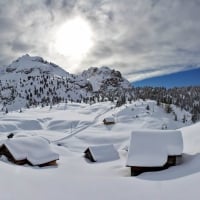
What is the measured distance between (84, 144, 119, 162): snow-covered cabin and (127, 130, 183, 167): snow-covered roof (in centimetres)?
1241

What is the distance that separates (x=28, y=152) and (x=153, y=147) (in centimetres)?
1616

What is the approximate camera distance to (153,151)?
30281 millimetres

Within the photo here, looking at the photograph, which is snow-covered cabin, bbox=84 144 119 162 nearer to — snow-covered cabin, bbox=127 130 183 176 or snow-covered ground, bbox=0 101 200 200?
snow-covered ground, bbox=0 101 200 200

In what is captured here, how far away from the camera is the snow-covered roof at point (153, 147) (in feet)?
95.9

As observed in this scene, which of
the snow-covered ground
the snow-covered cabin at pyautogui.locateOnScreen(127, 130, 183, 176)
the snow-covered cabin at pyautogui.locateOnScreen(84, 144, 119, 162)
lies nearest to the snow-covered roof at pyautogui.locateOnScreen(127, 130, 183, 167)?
the snow-covered cabin at pyautogui.locateOnScreen(127, 130, 183, 176)

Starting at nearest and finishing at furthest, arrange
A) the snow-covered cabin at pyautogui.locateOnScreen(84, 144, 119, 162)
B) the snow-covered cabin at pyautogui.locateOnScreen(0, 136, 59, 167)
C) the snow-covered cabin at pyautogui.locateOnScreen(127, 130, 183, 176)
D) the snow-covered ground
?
1. the snow-covered ground
2. the snow-covered cabin at pyautogui.locateOnScreen(127, 130, 183, 176)
3. the snow-covered cabin at pyautogui.locateOnScreen(0, 136, 59, 167)
4. the snow-covered cabin at pyautogui.locateOnScreen(84, 144, 119, 162)

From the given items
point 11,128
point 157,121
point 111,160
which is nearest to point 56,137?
point 11,128

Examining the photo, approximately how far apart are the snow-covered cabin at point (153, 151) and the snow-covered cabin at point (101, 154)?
12.4 meters

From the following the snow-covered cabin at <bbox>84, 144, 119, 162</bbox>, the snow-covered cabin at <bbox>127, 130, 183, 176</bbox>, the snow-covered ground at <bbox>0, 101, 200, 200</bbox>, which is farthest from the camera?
the snow-covered cabin at <bbox>84, 144, 119, 162</bbox>

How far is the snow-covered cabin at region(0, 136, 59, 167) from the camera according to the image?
120 ft

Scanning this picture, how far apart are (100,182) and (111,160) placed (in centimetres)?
2535

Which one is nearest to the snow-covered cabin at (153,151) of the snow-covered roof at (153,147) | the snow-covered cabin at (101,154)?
the snow-covered roof at (153,147)

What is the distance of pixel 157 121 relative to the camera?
9388 centimetres

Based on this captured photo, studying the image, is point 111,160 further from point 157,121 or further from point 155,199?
point 157,121
